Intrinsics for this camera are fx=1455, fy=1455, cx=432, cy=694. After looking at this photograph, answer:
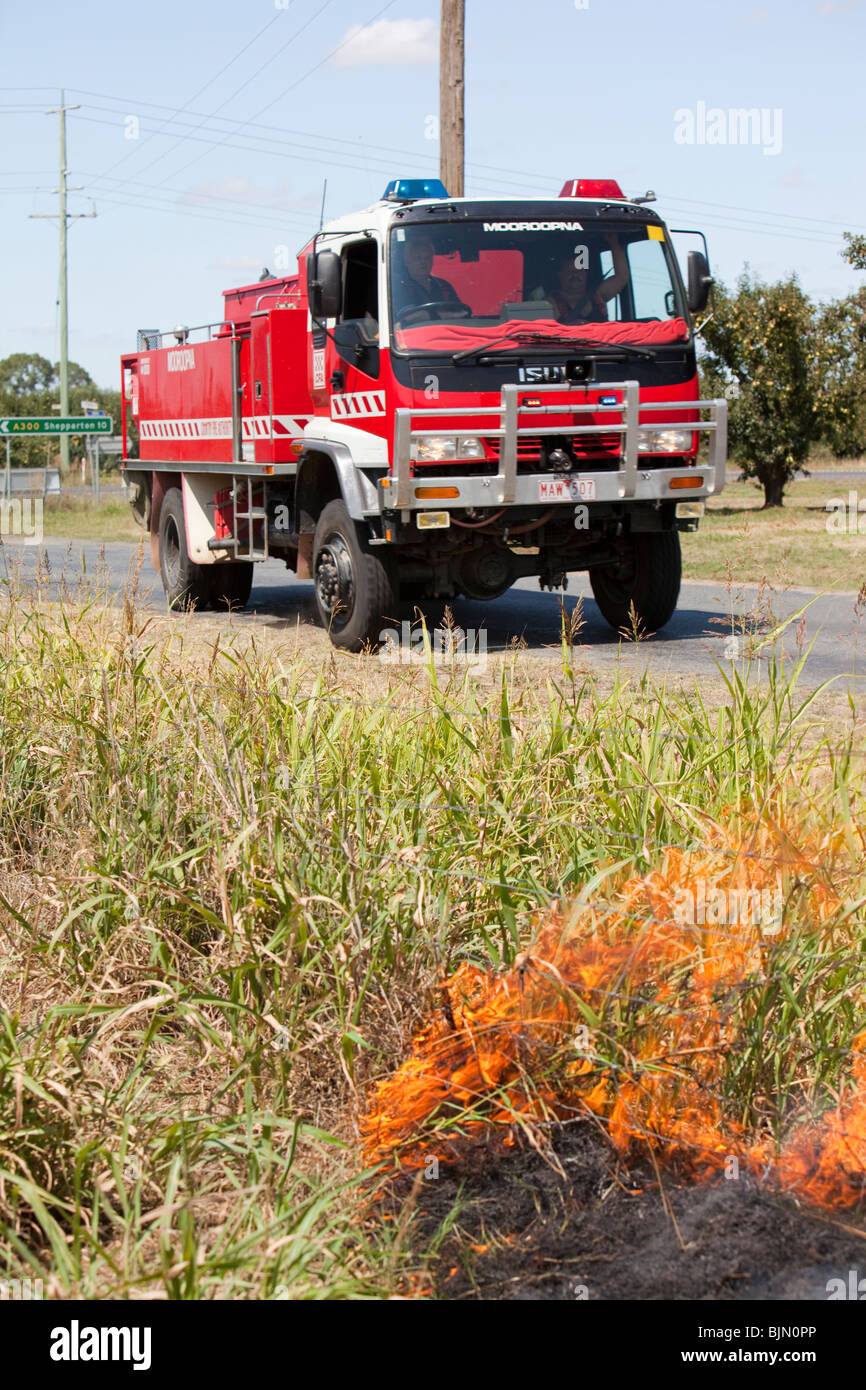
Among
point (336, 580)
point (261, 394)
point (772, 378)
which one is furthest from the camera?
point (772, 378)

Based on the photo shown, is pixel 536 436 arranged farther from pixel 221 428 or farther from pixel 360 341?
pixel 221 428

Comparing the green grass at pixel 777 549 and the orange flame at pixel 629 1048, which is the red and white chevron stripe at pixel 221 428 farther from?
the orange flame at pixel 629 1048

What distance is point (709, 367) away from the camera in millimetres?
28453

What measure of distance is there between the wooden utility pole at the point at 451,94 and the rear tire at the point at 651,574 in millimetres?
6464

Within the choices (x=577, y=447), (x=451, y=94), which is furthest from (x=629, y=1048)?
(x=451, y=94)

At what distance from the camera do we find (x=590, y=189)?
9.96 meters

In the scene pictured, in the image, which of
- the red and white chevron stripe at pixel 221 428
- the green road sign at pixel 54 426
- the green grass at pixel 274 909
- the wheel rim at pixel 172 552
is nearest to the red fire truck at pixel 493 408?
the red and white chevron stripe at pixel 221 428

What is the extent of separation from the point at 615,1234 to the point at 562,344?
23.0 feet

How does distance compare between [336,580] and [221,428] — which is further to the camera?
[221,428]

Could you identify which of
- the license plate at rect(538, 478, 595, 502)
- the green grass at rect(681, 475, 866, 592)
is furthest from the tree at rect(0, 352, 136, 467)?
the license plate at rect(538, 478, 595, 502)
